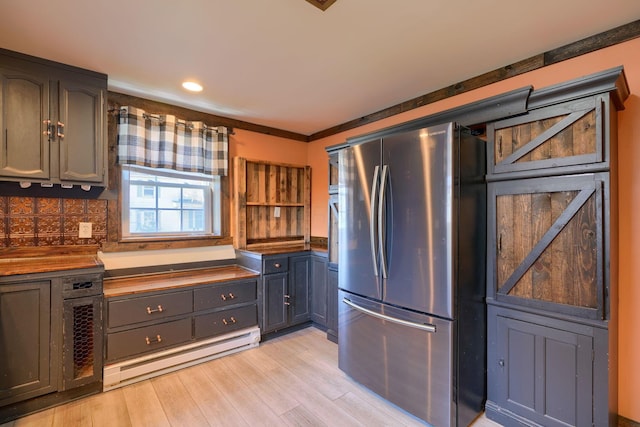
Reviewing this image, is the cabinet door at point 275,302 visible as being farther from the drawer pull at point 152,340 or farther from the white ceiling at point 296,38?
the white ceiling at point 296,38

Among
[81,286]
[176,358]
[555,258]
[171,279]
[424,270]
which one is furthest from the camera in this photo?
[171,279]

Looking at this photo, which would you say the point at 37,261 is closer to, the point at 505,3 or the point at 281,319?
the point at 281,319

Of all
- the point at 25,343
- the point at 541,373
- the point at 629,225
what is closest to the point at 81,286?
the point at 25,343

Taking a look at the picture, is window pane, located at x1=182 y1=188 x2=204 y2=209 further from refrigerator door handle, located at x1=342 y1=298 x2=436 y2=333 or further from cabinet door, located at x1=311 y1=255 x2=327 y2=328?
refrigerator door handle, located at x1=342 y1=298 x2=436 y2=333

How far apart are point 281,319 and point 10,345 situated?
209 centimetres

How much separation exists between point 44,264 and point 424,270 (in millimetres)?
2742

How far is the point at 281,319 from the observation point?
3197mm

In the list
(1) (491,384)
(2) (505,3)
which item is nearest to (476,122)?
(2) (505,3)

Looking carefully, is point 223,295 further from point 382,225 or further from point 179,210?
point 382,225

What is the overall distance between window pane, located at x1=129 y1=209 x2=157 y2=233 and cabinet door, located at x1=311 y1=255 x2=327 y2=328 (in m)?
1.76

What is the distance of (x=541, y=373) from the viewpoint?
1765 mm

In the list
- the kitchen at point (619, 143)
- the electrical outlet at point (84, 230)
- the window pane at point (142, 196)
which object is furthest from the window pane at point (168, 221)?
the electrical outlet at point (84, 230)

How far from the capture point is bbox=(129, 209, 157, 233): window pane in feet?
9.38

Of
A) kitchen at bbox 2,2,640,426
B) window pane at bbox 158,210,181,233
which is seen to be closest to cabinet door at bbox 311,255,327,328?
kitchen at bbox 2,2,640,426
